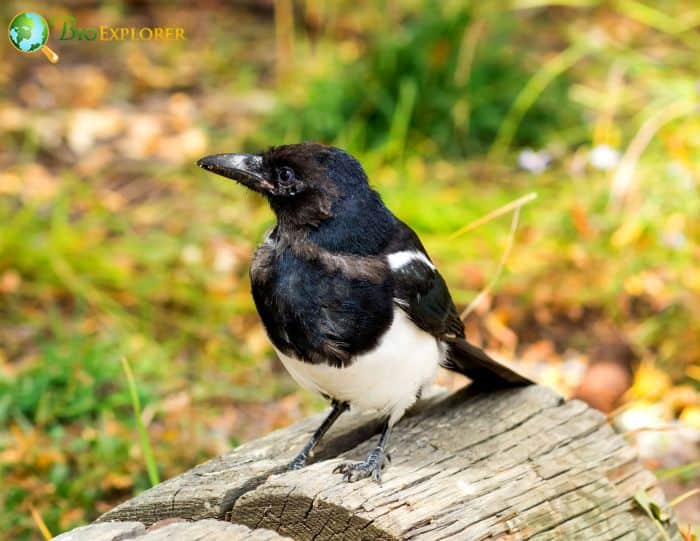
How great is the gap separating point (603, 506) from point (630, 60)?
397 cm

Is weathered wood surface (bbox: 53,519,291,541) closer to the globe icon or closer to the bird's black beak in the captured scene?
the bird's black beak

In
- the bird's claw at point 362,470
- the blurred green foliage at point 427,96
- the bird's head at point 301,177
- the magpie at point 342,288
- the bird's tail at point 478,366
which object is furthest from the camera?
the blurred green foliage at point 427,96

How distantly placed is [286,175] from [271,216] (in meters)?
2.77

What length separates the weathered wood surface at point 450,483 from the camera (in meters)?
2.78

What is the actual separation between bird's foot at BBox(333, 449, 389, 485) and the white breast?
0.68ft

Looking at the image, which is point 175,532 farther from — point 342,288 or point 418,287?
point 418,287

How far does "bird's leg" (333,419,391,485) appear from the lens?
2.87 m

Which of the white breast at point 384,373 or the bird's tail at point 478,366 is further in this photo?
the bird's tail at point 478,366

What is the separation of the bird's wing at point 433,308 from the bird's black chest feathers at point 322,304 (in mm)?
78

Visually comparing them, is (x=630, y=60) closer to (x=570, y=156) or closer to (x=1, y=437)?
(x=570, y=156)

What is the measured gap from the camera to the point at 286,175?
3.18 meters

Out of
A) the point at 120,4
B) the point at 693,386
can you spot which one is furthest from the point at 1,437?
the point at 120,4

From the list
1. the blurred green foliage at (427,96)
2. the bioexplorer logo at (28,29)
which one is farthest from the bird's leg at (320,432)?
the blurred green foliage at (427,96)

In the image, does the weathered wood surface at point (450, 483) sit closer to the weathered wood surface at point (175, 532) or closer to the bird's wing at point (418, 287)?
the weathered wood surface at point (175, 532)
